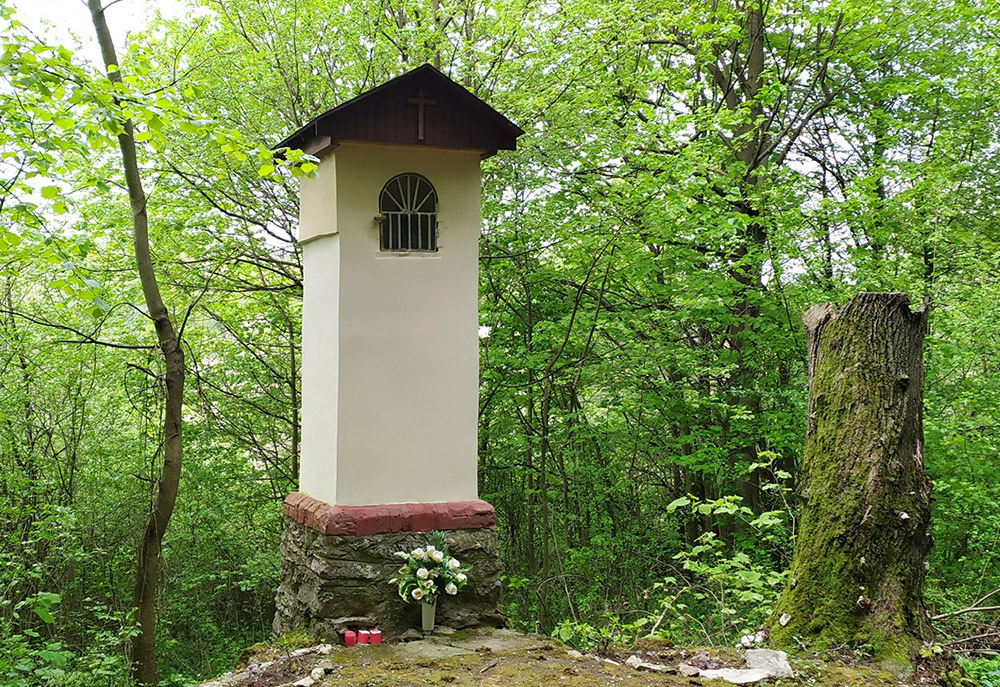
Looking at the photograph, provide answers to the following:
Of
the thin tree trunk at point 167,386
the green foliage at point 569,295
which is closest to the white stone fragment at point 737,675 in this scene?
the green foliage at point 569,295

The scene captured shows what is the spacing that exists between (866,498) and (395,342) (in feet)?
10.0

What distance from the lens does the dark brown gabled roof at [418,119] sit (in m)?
5.47

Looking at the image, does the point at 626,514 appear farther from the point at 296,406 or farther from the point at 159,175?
the point at 159,175

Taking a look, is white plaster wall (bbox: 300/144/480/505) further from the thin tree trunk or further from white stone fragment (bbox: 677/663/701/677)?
white stone fragment (bbox: 677/663/701/677)

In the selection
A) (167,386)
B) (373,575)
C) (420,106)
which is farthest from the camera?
(167,386)

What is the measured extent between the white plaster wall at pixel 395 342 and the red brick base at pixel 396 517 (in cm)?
7

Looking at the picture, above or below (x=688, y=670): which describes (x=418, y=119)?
above

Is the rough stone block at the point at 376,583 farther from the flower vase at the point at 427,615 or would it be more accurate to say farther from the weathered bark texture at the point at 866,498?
the weathered bark texture at the point at 866,498

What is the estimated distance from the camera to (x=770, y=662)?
405 cm

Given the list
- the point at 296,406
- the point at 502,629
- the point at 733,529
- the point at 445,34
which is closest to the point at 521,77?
the point at 445,34

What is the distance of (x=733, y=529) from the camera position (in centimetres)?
1078

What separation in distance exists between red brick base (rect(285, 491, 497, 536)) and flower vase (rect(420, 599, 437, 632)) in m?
0.48

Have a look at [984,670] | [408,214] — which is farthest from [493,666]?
[408,214]

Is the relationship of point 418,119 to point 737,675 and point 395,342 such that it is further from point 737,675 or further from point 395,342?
point 737,675
